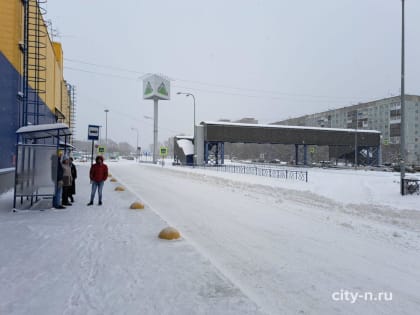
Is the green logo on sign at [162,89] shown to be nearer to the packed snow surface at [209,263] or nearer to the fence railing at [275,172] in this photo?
the fence railing at [275,172]

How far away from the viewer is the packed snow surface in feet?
12.5

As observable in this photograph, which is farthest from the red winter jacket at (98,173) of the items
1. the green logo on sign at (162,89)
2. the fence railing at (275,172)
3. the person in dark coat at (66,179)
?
the green logo on sign at (162,89)

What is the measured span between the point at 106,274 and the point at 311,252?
12.4 feet

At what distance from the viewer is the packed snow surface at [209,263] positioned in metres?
3.81

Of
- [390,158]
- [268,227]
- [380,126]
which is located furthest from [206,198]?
[380,126]

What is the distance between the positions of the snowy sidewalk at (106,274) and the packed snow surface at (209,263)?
0.05ft

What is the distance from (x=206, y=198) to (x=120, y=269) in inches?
353

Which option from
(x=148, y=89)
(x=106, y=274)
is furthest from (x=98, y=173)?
(x=148, y=89)

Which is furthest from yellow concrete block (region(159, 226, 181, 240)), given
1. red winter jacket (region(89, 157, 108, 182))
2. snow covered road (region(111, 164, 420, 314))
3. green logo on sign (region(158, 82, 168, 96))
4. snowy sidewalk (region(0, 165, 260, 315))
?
green logo on sign (region(158, 82, 168, 96))

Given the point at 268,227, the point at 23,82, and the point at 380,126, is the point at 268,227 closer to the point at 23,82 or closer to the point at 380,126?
the point at 23,82

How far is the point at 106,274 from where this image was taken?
185 inches

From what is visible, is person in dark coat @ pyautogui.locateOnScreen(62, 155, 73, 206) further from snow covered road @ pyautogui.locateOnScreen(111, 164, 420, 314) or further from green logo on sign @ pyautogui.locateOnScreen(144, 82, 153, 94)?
green logo on sign @ pyautogui.locateOnScreen(144, 82, 153, 94)

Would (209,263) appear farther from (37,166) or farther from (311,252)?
(37,166)

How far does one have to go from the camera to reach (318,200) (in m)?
13.4
